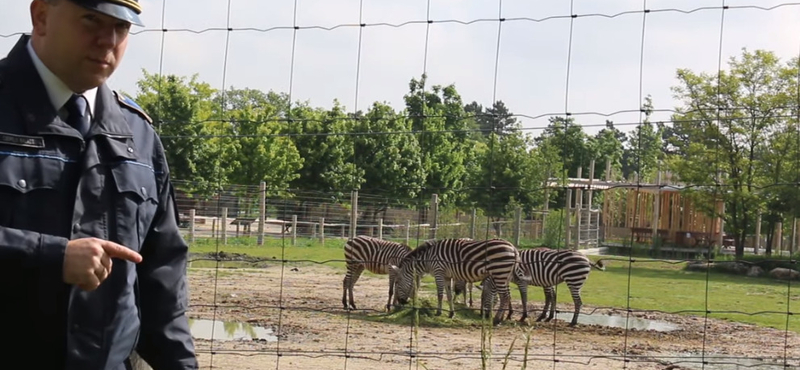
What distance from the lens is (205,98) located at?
31.5 metres

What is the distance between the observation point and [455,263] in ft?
44.9

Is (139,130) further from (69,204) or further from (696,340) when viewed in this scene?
(696,340)

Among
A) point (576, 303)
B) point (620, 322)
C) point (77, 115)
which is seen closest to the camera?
point (77, 115)

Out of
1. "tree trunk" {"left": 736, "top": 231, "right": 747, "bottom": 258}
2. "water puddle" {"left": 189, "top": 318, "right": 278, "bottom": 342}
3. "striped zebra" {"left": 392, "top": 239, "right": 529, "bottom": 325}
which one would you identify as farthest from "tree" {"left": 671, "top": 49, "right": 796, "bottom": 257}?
"water puddle" {"left": 189, "top": 318, "right": 278, "bottom": 342}

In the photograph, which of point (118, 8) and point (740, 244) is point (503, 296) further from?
point (118, 8)

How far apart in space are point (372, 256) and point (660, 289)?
7204 millimetres

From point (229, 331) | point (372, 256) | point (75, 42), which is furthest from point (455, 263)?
point (75, 42)

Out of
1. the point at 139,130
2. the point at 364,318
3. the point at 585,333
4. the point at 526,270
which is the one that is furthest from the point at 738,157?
the point at 139,130

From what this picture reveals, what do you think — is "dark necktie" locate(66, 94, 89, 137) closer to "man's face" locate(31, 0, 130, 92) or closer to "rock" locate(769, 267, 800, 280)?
"man's face" locate(31, 0, 130, 92)

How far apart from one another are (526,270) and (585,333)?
1.87 meters

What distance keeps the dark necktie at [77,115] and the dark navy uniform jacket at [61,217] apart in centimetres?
2

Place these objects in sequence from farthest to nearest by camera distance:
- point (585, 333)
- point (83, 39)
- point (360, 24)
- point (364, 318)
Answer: point (364, 318), point (585, 333), point (360, 24), point (83, 39)

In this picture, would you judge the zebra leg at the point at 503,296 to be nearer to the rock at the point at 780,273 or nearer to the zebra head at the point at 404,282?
the zebra head at the point at 404,282

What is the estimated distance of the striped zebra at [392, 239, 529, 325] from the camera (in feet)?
42.9
